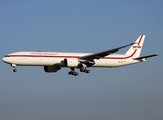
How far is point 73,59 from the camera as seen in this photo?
198 ft

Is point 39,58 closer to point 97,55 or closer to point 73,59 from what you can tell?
point 73,59

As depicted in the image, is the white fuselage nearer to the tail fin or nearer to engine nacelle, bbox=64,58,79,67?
engine nacelle, bbox=64,58,79,67

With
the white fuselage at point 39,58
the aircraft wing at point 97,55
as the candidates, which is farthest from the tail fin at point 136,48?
the aircraft wing at point 97,55

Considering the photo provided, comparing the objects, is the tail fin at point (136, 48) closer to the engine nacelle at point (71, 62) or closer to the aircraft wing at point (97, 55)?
the aircraft wing at point (97, 55)

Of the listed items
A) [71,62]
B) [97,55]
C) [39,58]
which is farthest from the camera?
[97,55]

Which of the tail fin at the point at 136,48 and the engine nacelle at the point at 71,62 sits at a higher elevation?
the tail fin at the point at 136,48

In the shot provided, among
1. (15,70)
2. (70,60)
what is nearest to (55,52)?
(70,60)

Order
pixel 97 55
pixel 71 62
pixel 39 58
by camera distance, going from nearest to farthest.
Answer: pixel 39 58, pixel 71 62, pixel 97 55

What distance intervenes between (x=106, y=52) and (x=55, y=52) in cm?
971

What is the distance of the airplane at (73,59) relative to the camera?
58.6 m

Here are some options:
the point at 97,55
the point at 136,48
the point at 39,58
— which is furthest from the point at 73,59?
the point at 136,48

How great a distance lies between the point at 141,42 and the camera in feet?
232

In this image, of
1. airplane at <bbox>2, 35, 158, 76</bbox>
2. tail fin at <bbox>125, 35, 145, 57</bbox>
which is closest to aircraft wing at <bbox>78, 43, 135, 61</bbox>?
airplane at <bbox>2, 35, 158, 76</bbox>

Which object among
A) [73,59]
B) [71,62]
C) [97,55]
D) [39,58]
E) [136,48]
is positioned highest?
[136,48]
